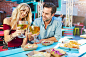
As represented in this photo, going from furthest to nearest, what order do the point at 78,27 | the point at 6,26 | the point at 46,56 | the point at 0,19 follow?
1. the point at 78,27
2. the point at 0,19
3. the point at 6,26
4. the point at 46,56

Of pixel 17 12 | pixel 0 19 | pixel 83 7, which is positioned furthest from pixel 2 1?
pixel 83 7

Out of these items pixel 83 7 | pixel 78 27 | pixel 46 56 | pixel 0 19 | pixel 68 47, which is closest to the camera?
pixel 46 56

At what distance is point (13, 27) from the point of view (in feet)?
6.14

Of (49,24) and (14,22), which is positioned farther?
(49,24)

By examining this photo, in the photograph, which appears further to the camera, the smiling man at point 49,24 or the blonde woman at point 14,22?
the smiling man at point 49,24

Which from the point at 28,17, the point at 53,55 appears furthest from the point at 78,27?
the point at 53,55

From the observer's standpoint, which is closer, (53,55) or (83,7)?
(53,55)

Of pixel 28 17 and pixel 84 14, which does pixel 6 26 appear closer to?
pixel 28 17

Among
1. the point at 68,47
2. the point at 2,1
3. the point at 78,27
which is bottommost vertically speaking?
the point at 78,27

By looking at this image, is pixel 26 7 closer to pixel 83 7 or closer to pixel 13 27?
pixel 13 27

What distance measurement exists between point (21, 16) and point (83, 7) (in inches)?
373

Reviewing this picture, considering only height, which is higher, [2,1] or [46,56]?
[2,1]

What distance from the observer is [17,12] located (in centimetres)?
186

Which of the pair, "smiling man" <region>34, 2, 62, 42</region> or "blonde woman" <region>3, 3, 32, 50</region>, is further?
"smiling man" <region>34, 2, 62, 42</region>
